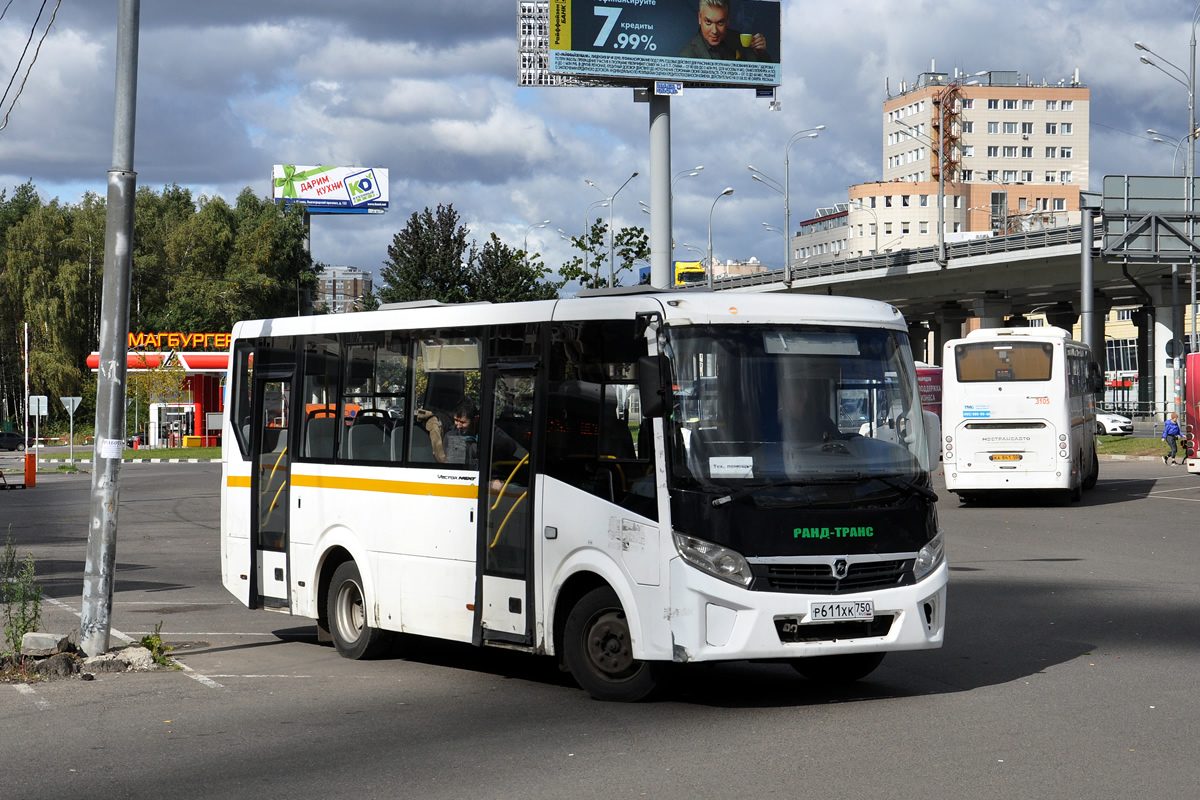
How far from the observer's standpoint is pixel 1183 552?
1927 centimetres

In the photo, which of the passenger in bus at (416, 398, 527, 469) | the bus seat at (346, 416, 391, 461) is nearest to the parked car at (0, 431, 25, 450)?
the bus seat at (346, 416, 391, 461)

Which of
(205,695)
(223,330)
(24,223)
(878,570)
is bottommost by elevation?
(205,695)

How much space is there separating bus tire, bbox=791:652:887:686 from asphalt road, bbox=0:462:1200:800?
0.35 feet

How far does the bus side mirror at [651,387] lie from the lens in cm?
841

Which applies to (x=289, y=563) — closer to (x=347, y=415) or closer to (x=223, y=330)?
(x=347, y=415)

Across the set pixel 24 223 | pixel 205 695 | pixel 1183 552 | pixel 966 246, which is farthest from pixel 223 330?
pixel 205 695

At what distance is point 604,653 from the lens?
8859 mm

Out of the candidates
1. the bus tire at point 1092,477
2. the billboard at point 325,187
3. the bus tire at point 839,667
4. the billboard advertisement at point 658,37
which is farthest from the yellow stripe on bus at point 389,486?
the billboard at point 325,187

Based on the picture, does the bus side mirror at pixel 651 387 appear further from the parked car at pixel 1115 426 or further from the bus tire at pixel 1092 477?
the parked car at pixel 1115 426

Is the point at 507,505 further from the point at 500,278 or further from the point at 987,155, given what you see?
the point at 987,155

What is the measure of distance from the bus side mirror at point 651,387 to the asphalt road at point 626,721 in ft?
6.04

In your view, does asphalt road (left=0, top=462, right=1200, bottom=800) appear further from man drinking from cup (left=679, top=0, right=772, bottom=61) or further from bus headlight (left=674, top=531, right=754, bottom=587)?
man drinking from cup (left=679, top=0, right=772, bottom=61)

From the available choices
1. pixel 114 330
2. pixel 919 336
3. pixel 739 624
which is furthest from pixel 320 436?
pixel 919 336

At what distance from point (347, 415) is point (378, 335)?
73cm
